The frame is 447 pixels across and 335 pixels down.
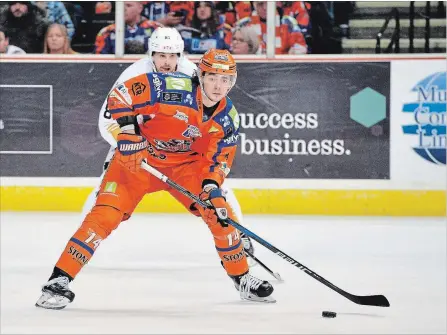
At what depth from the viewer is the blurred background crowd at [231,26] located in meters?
7.40

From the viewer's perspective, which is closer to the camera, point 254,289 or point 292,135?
point 254,289


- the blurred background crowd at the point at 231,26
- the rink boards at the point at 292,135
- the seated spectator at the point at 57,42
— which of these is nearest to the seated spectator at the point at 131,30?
the blurred background crowd at the point at 231,26

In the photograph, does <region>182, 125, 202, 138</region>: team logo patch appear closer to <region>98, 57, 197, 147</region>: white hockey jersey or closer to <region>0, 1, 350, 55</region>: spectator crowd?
<region>98, 57, 197, 147</region>: white hockey jersey

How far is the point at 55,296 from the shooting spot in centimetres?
374

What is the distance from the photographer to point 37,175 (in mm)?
7402

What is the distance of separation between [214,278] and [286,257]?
2.40ft

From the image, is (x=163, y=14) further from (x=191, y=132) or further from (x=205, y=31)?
(x=191, y=132)

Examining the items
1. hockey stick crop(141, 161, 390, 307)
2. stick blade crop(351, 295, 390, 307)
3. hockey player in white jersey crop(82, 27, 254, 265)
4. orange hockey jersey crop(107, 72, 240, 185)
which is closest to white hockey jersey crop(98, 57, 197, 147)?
hockey player in white jersey crop(82, 27, 254, 265)

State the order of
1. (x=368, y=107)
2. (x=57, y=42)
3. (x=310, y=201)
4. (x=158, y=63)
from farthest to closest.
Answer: (x=57, y=42)
(x=368, y=107)
(x=310, y=201)
(x=158, y=63)

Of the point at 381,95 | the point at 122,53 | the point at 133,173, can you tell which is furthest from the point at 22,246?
the point at 381,95

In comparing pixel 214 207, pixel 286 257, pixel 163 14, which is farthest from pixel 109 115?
pixel 163 14

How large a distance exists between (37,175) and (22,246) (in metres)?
1.82

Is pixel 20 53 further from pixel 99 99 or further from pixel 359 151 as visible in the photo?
pixel 359 151

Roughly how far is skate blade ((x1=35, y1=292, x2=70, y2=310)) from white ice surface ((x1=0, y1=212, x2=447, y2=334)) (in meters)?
0.04
